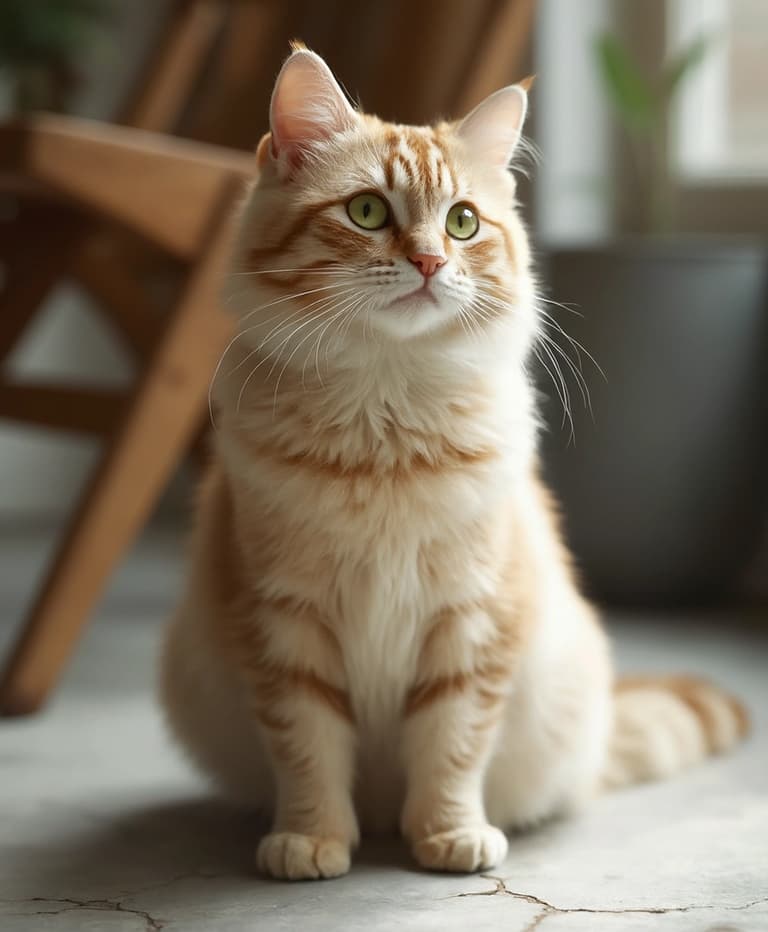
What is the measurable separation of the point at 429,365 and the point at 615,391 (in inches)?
46.0

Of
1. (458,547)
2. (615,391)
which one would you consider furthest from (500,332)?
(615,391)

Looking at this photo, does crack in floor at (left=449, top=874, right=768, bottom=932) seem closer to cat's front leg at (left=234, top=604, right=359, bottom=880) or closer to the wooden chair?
cat's front leg at (left=234, top=604, right=359, bottom=880)

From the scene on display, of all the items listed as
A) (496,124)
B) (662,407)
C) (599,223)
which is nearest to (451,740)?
(496,124)

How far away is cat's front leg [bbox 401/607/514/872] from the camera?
1.24 meters

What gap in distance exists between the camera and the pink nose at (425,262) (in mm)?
1131

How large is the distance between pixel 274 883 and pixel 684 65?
1732mm

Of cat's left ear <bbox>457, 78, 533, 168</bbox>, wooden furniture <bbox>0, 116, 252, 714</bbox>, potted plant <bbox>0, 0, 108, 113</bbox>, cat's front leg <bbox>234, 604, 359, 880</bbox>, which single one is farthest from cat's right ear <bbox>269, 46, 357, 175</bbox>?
potted plant <bbox>0, 0, 108, 113</bbox>

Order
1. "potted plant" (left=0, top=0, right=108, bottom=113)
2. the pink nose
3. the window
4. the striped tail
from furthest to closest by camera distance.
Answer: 1. "potted plant" (left=0, top=0, right=108, bottom=113)
2. the window
3. the striped tail
4. the pink nose

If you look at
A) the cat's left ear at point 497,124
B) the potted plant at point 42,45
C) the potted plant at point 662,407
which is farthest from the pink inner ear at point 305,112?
the potted plant at point 42,45

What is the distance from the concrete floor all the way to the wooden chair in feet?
0.80

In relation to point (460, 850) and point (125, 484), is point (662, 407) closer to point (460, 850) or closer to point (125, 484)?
point (125, 484)

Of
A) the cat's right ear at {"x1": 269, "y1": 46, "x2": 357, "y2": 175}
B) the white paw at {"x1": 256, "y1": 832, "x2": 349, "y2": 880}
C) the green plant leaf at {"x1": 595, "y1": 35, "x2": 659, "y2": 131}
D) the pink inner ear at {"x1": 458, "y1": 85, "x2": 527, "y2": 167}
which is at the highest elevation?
the green plant leaf at {"x1": 595, "y1": 35, "x2": 659, "y2": 131}

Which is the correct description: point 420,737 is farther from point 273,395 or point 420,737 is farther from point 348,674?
point 273,395

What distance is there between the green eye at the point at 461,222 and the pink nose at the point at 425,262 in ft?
0.23
